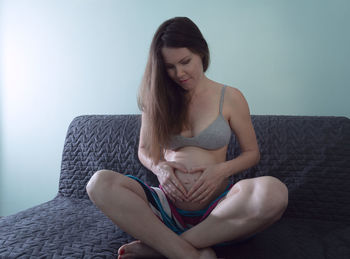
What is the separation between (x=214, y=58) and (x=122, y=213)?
99 centimetres

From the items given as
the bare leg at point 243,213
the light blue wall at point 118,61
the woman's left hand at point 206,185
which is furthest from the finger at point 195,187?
the light blue wall at point 118,61

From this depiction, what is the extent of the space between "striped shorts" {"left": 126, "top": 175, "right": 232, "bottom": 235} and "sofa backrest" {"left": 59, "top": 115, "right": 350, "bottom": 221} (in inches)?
13.8

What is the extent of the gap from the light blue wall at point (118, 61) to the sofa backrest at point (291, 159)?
9.3 inches

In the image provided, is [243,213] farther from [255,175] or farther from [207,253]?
[255,175]

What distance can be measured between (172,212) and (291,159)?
560mm

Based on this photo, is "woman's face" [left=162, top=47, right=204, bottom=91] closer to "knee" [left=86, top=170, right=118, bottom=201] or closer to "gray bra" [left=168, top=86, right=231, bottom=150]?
"gray bra" [left=168, top=86, right=231, bottom=150]

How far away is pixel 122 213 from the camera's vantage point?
0.87 meters

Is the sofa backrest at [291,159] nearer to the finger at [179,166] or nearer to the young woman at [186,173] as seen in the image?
the young woman at [186,173]

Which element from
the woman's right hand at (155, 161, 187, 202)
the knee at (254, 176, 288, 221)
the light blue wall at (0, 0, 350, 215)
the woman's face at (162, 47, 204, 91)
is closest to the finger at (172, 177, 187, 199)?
the woman's right hand at (155, 161, 187, 202)

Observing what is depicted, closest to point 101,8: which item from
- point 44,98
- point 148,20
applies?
point 148,20

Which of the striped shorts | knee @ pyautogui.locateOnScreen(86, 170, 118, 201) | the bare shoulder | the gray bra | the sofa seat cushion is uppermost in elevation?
the bare shoulder

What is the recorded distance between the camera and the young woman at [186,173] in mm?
840

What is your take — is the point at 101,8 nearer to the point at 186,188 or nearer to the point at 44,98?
the point at 44,98

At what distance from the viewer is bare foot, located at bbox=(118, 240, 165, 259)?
87 cm
